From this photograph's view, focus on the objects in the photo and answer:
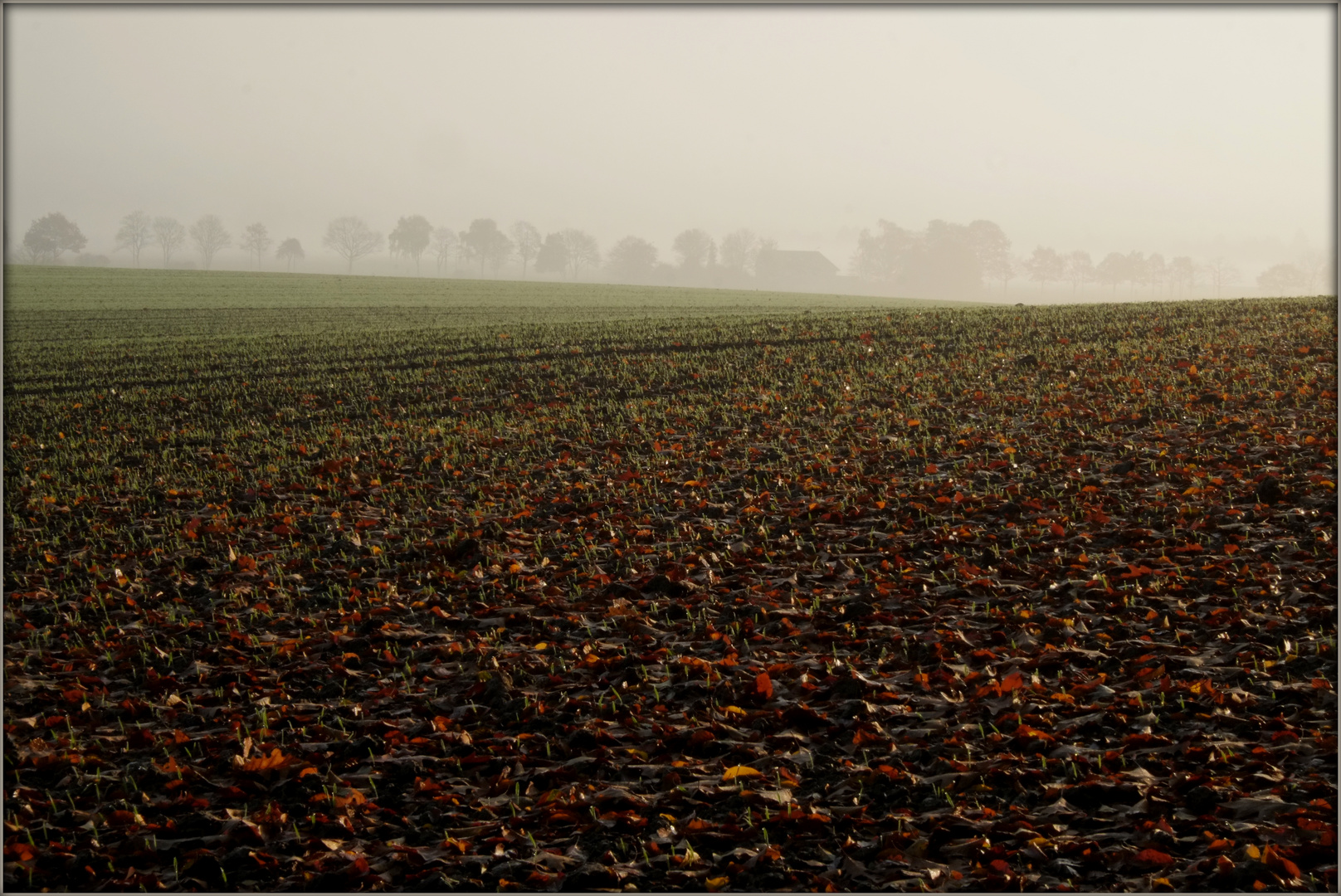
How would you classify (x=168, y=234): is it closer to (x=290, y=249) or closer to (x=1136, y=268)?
(x=290, y=249)

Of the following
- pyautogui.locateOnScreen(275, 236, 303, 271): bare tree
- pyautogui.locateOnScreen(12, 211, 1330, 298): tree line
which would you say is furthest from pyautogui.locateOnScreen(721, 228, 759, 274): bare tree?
pyautogui.locateOnScreen(275, 236, 303, 271): bare tree

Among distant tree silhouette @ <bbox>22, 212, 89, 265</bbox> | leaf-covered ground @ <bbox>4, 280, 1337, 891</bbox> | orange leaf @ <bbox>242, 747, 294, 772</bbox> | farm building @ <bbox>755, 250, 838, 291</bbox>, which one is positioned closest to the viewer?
leaf-covered ground @ <bbox>4, 280, 1337, 891</bbox>

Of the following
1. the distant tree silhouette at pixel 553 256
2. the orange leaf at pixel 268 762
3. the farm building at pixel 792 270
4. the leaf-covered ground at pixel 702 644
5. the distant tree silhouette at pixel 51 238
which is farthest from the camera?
the distant tree silhouette at pixel 553 256

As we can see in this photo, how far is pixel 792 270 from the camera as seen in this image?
12019cm

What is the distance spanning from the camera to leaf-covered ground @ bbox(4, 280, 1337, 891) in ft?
12.9

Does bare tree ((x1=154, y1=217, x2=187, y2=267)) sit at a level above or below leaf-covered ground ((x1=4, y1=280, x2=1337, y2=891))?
above

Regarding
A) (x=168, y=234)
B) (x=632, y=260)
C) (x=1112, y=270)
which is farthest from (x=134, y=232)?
(x=1112, y=270)

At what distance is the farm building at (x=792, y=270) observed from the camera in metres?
118

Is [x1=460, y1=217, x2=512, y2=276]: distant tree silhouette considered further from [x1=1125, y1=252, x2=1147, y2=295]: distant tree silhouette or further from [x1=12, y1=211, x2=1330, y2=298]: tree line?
[x1=1125, y1=252, x2=1147, y2=295]: distant tree silhouette

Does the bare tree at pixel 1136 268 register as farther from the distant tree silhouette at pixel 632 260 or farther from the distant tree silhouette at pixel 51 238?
the distant tree silhouette at pixel 51 238

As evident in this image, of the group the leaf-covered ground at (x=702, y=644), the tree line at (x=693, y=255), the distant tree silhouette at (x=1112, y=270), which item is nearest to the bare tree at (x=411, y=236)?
the tree line at (x=693, y=255)

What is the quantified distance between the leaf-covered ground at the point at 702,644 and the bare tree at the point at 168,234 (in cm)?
12853

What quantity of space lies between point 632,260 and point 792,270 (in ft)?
83.5

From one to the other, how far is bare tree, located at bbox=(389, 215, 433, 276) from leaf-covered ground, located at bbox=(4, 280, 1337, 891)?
12199cm
